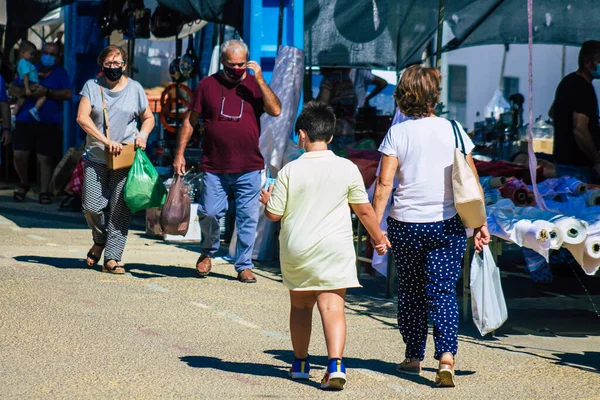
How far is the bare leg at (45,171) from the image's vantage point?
47.3 ft

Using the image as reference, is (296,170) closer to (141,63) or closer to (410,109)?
(410,109)

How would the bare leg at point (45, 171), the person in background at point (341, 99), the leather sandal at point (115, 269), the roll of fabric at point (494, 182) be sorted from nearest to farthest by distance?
the roll of fabric at point (494, 182) < the leather sandal at point (115, 269) < the person in background at point (341, 99) < the bare leg at point (45, 171)

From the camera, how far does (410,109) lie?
5.59 meters

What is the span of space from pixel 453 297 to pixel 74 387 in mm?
1988

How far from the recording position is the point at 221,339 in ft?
21.3

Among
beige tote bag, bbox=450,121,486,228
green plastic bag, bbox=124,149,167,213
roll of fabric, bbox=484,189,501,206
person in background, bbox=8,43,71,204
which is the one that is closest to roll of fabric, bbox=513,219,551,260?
roll of fabric, bbox=484,189,501,206

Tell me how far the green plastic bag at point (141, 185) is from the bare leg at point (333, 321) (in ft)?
11.3

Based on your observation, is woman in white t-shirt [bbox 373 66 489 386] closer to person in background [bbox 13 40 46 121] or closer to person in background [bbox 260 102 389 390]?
person in background [bbox 260 102 389 390]

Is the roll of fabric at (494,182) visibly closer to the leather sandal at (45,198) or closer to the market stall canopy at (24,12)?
the market stall canopy at (24,12)

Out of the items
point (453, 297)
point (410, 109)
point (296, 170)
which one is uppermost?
point (410, 109)

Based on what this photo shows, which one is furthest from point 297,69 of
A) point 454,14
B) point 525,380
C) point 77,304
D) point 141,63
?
point 141,63

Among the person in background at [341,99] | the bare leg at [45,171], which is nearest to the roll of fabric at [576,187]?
the person in background at [341,99]

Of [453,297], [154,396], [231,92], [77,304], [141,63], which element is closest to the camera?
[154,396]

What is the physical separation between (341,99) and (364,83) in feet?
1.43
